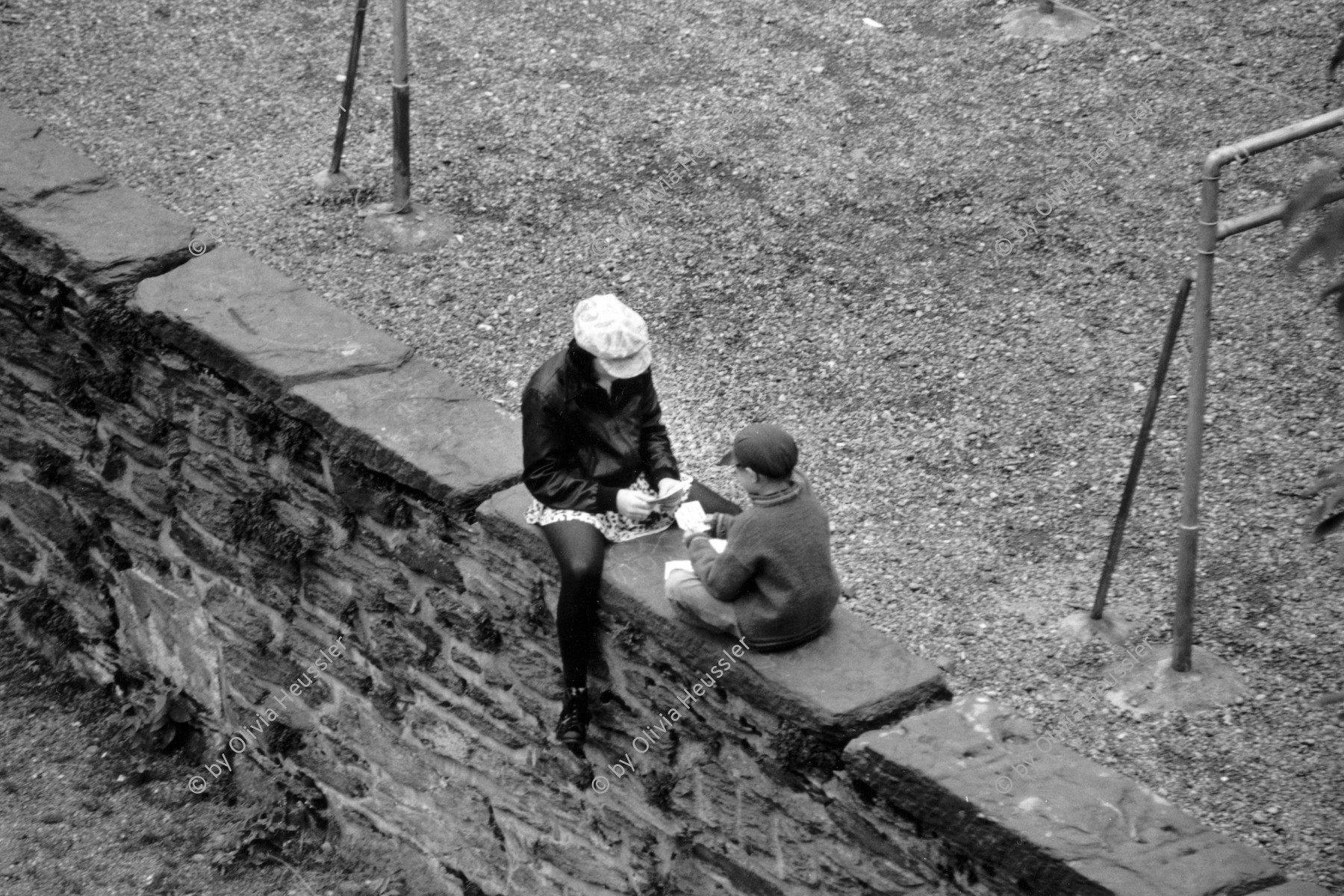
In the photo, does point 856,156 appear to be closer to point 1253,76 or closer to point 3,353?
point 1253,76

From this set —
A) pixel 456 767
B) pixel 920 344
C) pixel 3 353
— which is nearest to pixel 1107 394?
pixel 920 344

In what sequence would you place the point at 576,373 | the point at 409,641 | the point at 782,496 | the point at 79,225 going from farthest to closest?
the point at 79,225, the point at 409,641, the point at 576,373, the point at 782,496

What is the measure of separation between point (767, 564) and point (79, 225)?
327cm

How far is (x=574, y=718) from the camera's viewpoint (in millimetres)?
4367

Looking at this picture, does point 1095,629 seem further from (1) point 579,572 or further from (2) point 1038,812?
(1) point 579,572

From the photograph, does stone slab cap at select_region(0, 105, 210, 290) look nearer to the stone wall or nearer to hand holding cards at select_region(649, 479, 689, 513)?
the stone wall

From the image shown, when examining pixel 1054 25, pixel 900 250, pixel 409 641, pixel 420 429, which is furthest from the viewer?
pixel 1054 25

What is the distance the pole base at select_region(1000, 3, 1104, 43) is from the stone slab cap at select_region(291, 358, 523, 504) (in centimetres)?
445

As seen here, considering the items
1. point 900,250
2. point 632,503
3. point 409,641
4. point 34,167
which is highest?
point 34,167

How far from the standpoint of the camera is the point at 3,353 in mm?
5602

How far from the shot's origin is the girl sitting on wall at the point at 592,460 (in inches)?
157

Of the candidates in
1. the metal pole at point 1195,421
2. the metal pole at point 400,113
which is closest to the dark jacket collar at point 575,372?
the metal pole at point 1195,421

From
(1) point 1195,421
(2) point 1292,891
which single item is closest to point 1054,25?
(1) point 1195,421

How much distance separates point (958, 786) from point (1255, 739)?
1.32m
